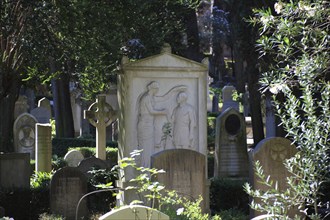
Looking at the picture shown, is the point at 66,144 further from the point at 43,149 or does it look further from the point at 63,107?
the point at 43,149

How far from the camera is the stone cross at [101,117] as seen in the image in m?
18.7

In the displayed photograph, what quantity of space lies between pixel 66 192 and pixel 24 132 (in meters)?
9.37

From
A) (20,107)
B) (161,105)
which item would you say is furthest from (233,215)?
(20,107)

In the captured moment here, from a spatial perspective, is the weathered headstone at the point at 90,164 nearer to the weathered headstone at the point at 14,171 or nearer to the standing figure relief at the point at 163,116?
the weathered headstone at the point at 14,171

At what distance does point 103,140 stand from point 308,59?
527 inches

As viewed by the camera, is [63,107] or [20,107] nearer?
[63,107]

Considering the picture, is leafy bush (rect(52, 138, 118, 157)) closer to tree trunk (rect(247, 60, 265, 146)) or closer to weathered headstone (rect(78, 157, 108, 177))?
tree trunk (rect(247, 60, 265, 146))

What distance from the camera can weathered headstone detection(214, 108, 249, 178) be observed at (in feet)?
54.2

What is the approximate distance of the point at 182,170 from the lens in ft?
34.7

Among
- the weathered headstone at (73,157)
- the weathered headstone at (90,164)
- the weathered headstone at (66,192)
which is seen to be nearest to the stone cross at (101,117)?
the weathered headstone at (73,157)

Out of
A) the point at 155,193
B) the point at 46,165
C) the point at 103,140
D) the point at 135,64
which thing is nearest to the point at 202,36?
the point at 103,140

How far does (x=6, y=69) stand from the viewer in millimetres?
13453

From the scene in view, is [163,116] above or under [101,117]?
under

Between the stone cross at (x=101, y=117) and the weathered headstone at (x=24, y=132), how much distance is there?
2795mm
